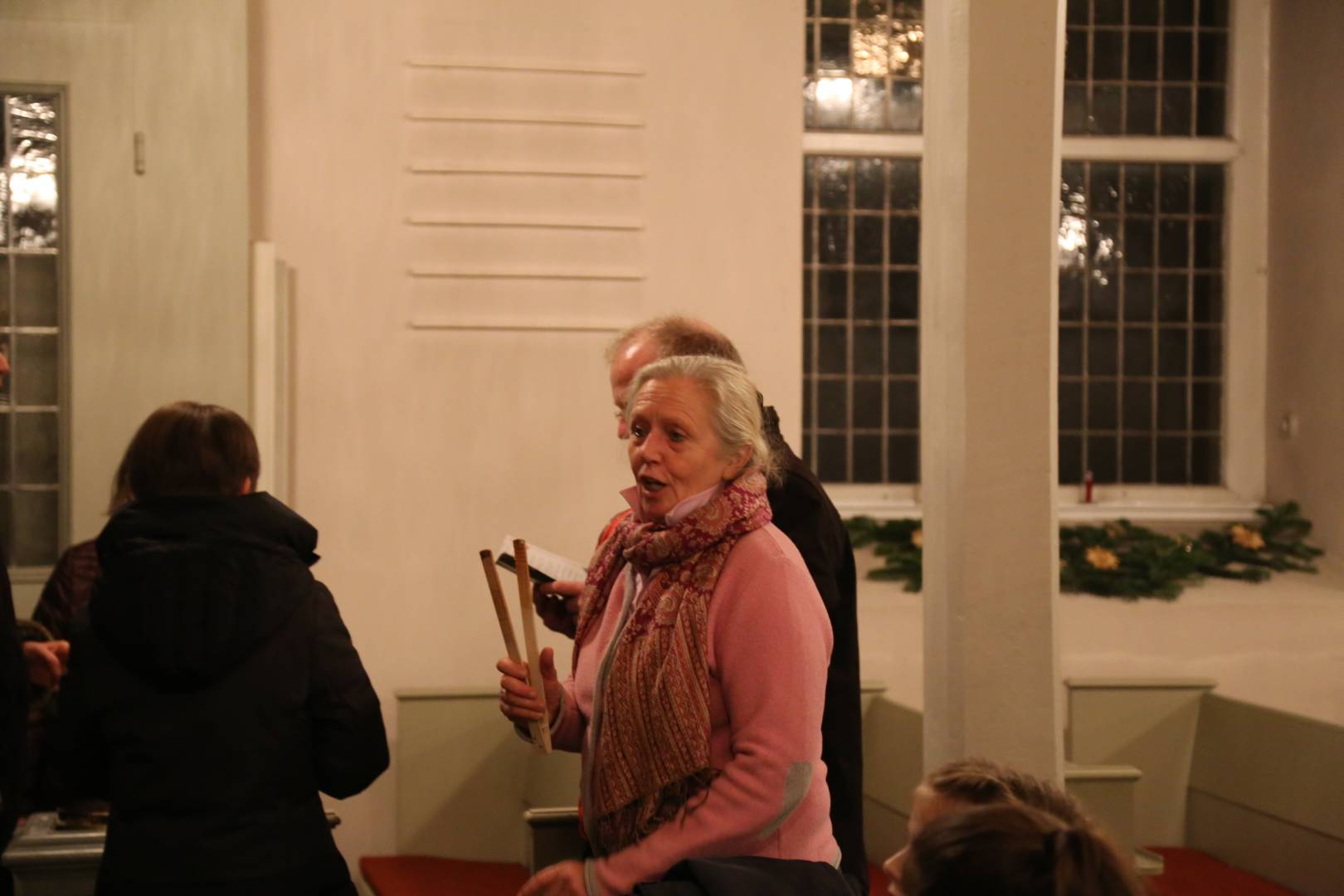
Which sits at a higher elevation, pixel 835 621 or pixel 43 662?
pixel 835 621

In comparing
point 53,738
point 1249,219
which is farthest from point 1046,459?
point 1249,219

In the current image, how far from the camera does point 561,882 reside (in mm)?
1928

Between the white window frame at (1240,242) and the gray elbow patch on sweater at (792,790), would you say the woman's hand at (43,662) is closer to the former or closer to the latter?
the gray elbow patch on sweater at (792,790)

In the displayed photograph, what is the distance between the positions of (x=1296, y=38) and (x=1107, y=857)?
5.47 metres

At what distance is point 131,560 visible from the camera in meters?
2.23

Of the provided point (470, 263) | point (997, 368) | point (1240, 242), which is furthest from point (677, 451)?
point (1240, 242)

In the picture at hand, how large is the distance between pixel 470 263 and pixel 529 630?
10.2 feet

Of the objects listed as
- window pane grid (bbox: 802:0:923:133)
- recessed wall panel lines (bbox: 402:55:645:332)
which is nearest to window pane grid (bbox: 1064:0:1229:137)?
window pane grid (bbox: 802:0:923:133)

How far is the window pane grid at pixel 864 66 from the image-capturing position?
19.4ft

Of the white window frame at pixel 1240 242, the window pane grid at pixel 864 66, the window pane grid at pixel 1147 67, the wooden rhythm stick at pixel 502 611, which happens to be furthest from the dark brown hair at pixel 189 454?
the window pane grid at pixel 1147 67

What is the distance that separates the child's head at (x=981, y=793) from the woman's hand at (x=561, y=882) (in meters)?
0.45

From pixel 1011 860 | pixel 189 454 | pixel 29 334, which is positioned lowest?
pixel 1011 860

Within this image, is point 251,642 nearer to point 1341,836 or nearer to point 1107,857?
point 1107,857

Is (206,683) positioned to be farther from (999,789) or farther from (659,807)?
(999,789)
